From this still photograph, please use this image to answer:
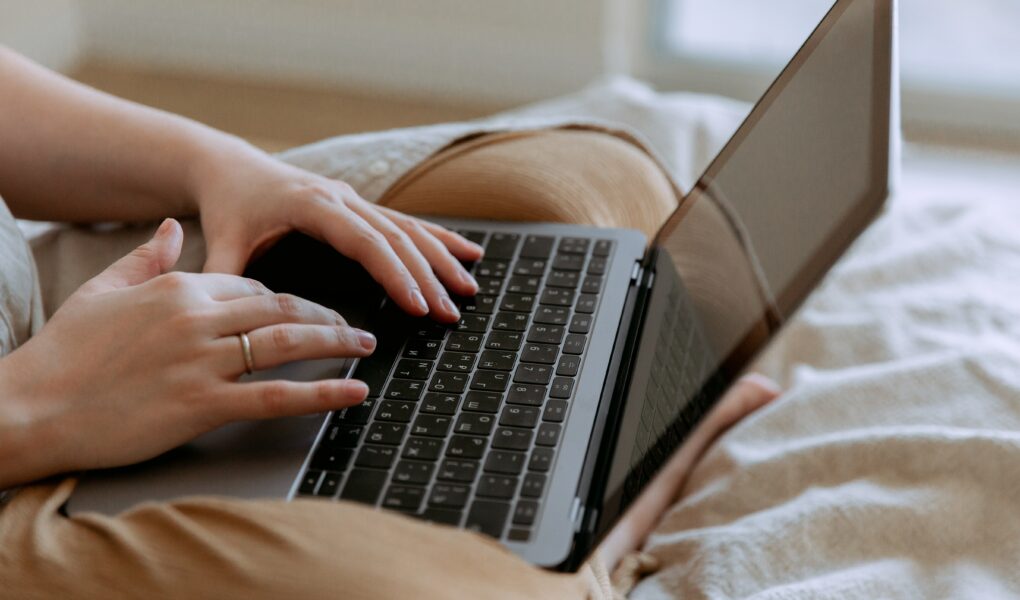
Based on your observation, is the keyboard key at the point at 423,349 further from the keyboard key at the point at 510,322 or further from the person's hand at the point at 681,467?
the person's hand at the point at 681,467

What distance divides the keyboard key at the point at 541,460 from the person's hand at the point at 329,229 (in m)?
0.18

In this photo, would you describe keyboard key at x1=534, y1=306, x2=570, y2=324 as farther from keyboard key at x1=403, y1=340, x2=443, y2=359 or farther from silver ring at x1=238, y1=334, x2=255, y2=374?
silver ring at x1=238, y1=334, x2=255, y2=374

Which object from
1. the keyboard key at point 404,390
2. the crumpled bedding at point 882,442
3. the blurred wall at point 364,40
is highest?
the keyboard key at point 404,390

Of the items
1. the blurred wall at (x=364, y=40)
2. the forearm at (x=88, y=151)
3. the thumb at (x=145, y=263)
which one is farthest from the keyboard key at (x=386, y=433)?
the blurred wall at (x=364, y=40)

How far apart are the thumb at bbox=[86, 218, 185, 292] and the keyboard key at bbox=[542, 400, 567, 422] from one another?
30 centimetres

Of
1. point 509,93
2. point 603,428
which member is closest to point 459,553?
point 603,428

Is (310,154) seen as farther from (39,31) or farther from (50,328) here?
(39,31)

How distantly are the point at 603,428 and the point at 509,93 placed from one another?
1821 mm

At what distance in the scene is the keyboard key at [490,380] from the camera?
848 millimetres

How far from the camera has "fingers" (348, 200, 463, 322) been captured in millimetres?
917

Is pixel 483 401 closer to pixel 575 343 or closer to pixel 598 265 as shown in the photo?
pixel 575 343

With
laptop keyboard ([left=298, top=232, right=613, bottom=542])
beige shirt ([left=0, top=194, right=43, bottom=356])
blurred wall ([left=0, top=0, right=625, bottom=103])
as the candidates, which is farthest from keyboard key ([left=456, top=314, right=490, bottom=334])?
blurred wall ([left=0, top=0, right=625, bottom=103])

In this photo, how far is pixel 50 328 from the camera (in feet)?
2.58

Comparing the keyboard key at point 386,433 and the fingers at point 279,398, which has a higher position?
the fingers at point 279,398
